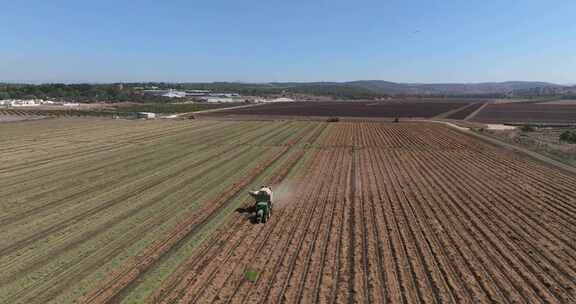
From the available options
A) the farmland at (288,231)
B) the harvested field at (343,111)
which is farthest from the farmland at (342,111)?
the farmland at (288,231)

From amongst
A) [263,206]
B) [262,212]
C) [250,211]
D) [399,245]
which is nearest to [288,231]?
[262,212]

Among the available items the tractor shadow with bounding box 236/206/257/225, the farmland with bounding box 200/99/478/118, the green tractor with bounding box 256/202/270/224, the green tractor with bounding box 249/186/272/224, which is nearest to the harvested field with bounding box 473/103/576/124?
the farmland with bounding box 200/99/478/118

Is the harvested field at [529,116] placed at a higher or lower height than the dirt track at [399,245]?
higher

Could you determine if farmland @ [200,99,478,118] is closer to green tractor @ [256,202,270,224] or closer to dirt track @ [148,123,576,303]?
dirt track @ [148,123,576,303]

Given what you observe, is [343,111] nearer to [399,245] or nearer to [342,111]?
[342,111]

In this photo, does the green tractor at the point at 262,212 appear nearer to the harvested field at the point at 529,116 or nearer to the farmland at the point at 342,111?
the harvested field at the point at 529,116
